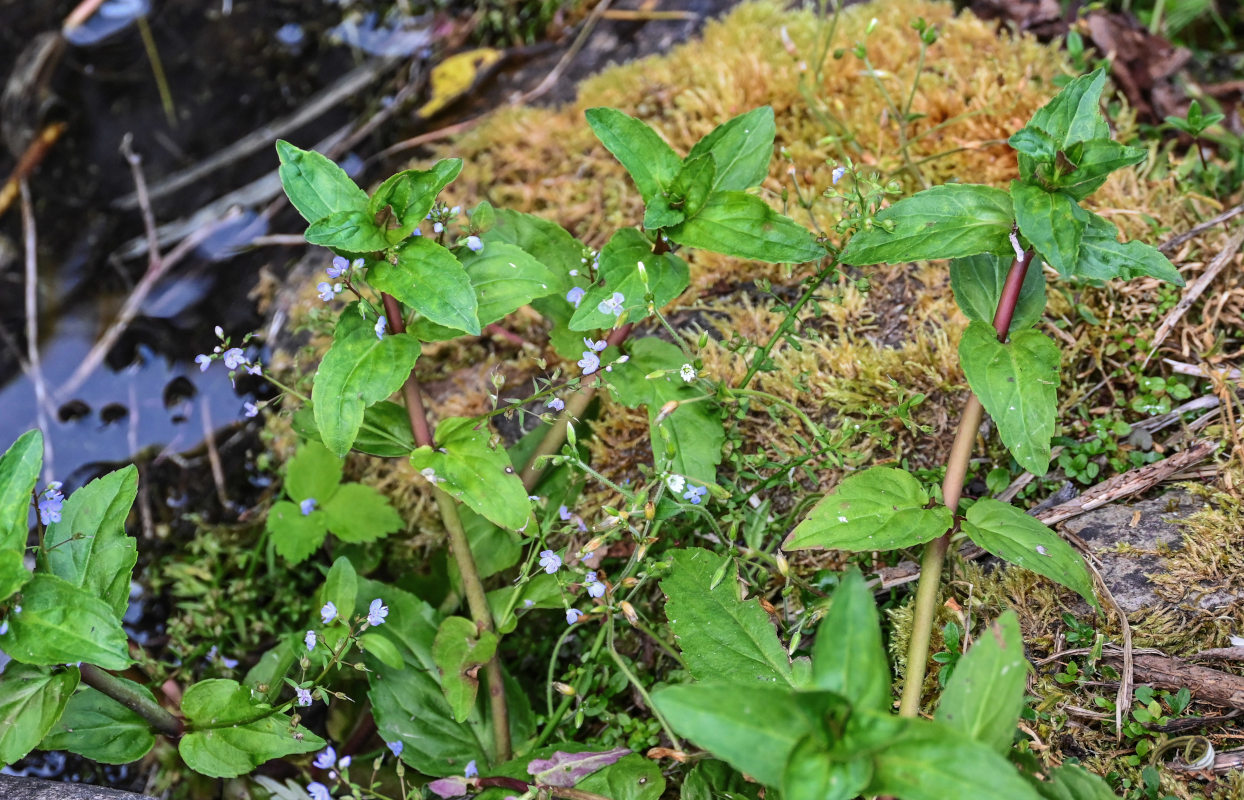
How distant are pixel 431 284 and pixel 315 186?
46 centimetres

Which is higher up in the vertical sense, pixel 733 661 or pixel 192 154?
pixel 192 154

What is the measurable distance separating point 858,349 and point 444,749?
184 centimetres

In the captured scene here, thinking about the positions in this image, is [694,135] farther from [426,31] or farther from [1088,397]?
[426,31]

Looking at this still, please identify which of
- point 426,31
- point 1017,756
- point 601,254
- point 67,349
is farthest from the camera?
point 426,31

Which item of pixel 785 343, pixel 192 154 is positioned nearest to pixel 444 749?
pixel 785 343

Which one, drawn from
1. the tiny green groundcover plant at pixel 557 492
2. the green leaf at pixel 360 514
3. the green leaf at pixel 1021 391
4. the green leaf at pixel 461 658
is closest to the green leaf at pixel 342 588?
the tiny green groundcover plant at pixel 557 492

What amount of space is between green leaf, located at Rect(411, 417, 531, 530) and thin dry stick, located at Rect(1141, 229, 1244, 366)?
6.58 feet

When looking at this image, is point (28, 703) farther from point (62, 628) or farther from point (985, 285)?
point (985, 285)

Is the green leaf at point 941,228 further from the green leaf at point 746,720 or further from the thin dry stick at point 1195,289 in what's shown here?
the green leaf at point 746,720

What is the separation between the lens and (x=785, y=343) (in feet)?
10.3

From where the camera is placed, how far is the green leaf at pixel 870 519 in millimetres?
2168

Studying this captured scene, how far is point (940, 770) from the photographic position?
1.53m

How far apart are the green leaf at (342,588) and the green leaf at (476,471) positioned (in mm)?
432

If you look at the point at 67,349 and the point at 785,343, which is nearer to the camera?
the point at 785,343
